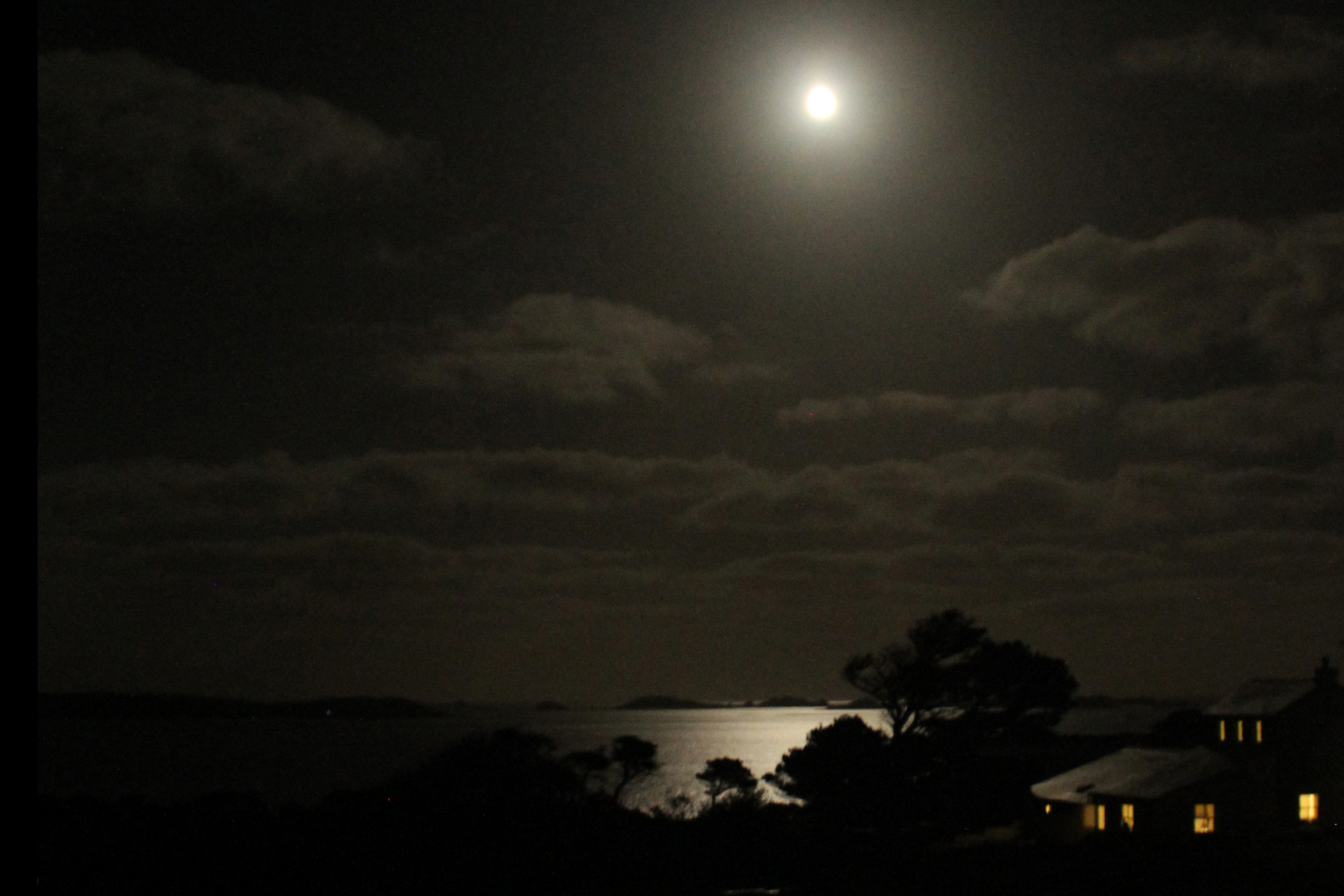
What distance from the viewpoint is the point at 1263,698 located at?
5106 cm

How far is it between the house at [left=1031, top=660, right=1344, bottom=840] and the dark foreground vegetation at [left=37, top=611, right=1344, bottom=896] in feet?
6.39

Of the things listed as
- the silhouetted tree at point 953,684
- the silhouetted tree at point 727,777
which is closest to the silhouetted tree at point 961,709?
the silhouetted tree at point 953,684

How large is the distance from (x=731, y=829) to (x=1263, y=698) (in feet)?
81.5

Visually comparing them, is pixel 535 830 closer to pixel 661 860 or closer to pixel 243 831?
pixel 661 860

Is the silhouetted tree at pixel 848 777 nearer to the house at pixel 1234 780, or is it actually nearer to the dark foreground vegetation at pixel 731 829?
the dark foreground vegetation at pixel 731 829

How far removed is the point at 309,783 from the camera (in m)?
149

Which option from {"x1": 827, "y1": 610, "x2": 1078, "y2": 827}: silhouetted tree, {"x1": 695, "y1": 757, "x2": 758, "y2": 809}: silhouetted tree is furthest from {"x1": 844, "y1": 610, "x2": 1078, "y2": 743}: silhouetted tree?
{"x1": 695, "y1": 757, "x2": 758, "y2": 809}: silhouetted tree

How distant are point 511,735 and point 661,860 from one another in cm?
2133

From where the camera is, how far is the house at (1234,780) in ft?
146

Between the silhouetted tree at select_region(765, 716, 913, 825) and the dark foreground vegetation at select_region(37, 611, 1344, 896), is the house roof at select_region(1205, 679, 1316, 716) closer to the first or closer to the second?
the dark foreground vegetation at select_region(37, 611, 1344, 896)

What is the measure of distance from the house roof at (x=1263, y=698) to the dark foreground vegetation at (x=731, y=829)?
22.4 ft

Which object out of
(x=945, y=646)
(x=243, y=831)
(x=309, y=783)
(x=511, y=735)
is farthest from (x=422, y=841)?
(x=309, y=783)

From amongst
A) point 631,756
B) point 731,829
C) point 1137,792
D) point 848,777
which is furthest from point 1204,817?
point 631,756

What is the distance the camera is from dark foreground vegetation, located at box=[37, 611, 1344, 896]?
38.9m
